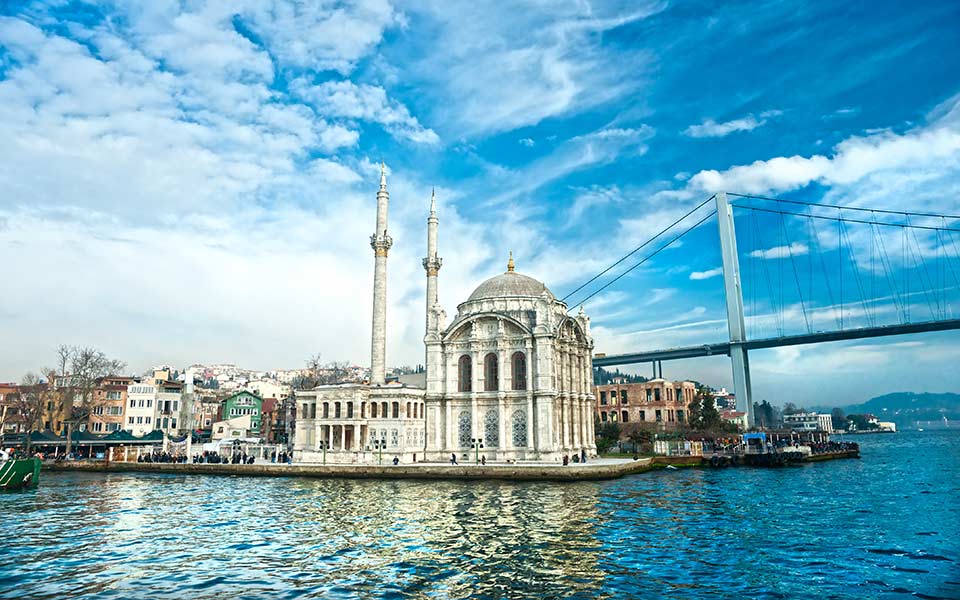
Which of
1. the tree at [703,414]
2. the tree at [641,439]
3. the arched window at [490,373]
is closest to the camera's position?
the arched window at [490,373]

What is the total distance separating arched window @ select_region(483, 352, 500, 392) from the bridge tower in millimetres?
35054

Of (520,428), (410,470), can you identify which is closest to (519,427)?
(520,428)

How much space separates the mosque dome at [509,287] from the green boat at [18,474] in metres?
28.3

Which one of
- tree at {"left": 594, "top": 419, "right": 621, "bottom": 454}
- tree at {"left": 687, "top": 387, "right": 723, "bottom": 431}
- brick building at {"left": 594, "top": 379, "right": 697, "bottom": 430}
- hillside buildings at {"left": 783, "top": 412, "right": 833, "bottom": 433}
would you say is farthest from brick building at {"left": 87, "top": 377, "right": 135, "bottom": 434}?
hillside buildings at {"left": 783, "top": 412, "right": 833, "bottom": 433}

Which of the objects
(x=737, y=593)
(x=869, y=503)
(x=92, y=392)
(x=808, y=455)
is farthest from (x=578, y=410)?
(x=92, y=392)

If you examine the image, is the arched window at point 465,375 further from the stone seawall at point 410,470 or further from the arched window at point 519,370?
the stone seawall at point 410,470

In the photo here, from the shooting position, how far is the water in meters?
14.0

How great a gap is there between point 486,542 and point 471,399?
89.6 feet

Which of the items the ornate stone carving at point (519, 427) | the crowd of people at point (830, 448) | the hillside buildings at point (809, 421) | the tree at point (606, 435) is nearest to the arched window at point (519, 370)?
the ornate stone carving at point (519, 427)

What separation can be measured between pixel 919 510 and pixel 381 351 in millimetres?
33888

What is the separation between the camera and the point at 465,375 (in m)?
46.8

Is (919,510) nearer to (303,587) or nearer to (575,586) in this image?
(575,586)

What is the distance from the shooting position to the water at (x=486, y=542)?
1397 centimetres

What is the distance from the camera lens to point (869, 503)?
2709 centimetres
